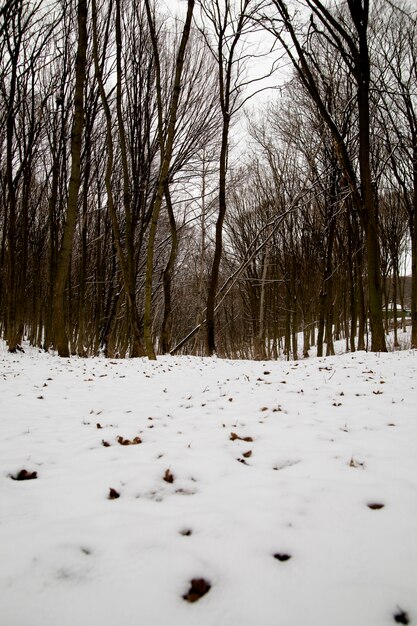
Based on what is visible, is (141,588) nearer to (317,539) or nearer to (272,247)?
(317,539)

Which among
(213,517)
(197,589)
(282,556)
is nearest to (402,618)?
(282,556)

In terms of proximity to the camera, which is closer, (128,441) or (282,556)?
(282,556)

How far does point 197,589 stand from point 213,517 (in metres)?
0.42

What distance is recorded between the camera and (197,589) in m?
1.19

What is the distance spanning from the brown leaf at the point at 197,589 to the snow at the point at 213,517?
26 millimetres

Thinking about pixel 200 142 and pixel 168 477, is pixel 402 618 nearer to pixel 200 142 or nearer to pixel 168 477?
pixel 168 477

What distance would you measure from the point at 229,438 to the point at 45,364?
5.82 metres

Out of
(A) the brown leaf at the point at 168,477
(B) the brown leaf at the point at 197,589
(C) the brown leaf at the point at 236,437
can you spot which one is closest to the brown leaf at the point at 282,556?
(B) the brown leaf at the point at 197,589

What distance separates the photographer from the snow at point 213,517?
111 cm

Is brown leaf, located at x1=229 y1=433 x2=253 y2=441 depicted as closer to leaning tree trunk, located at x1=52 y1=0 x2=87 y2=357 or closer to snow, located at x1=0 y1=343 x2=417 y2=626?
snow, located at x1=0 y1=343 x2=417 y2=626

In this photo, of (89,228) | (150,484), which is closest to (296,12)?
(150,484)

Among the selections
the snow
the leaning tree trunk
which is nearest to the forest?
the leaning tree trunk

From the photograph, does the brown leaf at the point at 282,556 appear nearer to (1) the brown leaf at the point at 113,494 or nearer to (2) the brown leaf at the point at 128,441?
(1) the brown leaf at the point at 113,494

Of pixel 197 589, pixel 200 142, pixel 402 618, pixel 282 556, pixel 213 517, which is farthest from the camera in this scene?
pixel 200 142
